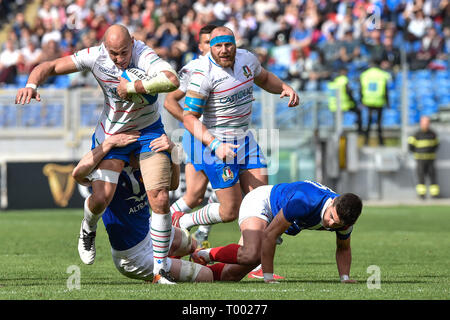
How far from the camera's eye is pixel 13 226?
619 inches

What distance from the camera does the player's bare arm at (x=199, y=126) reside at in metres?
8.31

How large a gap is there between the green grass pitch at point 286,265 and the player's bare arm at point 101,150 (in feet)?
3.27

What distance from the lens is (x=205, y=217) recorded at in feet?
31.5

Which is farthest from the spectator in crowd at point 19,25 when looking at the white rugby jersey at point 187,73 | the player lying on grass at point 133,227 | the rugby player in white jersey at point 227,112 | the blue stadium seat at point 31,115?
the player lying on grass at point 133,227

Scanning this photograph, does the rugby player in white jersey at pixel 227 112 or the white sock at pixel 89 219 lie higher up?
the rugby player in white jersey at pixel 227 112

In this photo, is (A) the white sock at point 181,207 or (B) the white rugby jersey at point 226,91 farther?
(A) the white sock at point 181,207

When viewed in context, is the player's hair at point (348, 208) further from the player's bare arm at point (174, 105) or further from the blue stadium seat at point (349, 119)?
the blue stadium seat at point (349, 119)

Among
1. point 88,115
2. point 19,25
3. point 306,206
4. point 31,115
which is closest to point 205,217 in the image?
point 306,206

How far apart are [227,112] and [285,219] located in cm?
234

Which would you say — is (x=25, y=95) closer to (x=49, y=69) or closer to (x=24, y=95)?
(x=24, y=95)

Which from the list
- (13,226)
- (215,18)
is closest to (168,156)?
(13,226)
